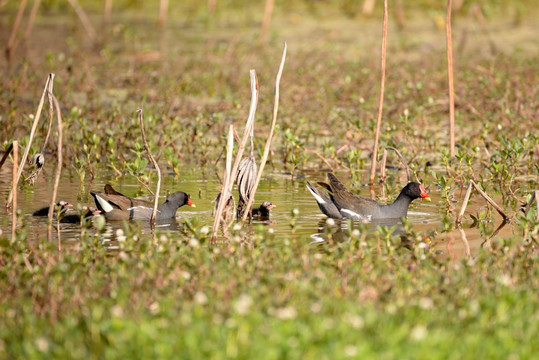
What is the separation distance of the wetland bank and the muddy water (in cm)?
4

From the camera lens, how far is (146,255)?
21.3 ft

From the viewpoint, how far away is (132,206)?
8984mm

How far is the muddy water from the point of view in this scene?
8.16 metres

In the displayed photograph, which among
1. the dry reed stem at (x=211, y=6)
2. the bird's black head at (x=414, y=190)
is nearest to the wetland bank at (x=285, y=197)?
the bird's black head at (x=414, y=190)

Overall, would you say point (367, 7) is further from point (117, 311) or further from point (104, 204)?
point (117, 311)

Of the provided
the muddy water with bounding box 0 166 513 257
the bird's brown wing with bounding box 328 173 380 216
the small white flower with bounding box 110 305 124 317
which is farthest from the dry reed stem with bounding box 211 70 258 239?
the small white flower with bounding box 110 305 124 317

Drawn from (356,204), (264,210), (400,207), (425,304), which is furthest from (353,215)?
(425,304)

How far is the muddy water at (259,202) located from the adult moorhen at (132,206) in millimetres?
108

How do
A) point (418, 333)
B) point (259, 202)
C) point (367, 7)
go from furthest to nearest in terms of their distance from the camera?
point (367, 7), point (259, 202), point (418, 333)

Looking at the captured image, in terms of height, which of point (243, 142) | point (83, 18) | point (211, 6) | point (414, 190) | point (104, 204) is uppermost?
point (211, 6)

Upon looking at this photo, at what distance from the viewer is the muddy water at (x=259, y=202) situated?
816 centimetres

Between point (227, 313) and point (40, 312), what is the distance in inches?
43.5

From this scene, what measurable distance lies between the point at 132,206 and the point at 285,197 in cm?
172

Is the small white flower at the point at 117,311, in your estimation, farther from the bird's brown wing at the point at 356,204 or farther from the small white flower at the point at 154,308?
the bird's brown wing at the point at 356,204
